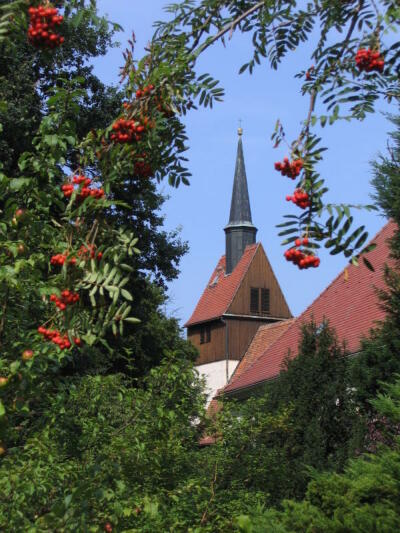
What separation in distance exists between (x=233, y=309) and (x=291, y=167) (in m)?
41.3

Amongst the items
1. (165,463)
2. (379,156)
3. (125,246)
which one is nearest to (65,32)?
(379,156)

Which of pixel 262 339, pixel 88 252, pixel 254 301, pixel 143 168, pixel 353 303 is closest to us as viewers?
pixel 88 252

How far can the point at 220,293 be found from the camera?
153ft

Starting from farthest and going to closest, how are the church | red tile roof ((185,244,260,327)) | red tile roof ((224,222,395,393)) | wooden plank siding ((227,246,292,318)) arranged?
red tile roof ((185,244,260,327))
wooden plank siding ((227,246,292,318))
the church
red tile roof ((224,222,395,393))

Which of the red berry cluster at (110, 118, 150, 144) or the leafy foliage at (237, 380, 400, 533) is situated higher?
the red berry cluster at (110, 118, 150, 144)

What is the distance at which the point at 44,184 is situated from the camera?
4.25 m

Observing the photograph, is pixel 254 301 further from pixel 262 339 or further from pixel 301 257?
pixel 301 257

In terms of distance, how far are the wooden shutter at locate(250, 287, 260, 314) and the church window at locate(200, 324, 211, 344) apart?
2694mm

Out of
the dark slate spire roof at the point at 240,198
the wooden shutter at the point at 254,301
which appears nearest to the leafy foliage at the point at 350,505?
the wooden shutter at the point at 254,301

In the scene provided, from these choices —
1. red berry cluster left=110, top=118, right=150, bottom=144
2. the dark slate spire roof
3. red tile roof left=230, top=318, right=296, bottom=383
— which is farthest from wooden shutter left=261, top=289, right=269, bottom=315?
red berry cluster left=110, top=118, right=150, bottom=144

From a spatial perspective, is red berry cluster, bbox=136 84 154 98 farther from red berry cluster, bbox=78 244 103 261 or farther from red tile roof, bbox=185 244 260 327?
red tile roof, bbox=185 244 260 327

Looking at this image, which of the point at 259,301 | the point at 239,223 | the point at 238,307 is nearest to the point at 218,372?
the point at 238,307

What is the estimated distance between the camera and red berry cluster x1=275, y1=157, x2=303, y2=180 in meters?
3.30

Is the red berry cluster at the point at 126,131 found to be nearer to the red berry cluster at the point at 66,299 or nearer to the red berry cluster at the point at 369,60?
the red berry cluster at the point at 66,299
